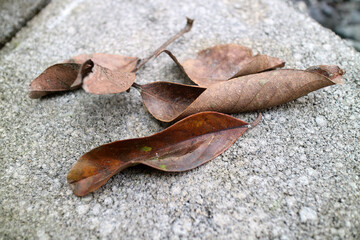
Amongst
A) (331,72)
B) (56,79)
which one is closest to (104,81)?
(56,79)

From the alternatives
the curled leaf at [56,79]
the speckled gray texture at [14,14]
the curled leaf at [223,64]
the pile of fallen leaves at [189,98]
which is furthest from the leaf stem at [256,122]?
the speckled gray texture at [14,14]

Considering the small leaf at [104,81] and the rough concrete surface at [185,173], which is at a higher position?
the small leaf at [104,81]

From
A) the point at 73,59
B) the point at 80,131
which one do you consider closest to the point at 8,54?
the point at 73,59

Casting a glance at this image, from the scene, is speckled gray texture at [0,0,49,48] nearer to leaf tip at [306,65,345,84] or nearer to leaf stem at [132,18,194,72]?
leaf stem at [132,18,194,72]

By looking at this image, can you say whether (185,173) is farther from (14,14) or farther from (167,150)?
(14,14)

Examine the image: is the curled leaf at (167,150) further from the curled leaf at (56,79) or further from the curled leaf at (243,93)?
the curled leaf at (56,79)

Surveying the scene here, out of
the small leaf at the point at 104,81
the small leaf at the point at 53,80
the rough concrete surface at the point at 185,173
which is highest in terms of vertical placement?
the small leaf at the point at 104,81

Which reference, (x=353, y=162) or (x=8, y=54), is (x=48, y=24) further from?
(x=353, y=162)
